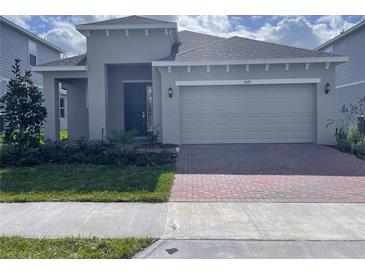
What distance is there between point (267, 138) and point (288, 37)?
7811 mm

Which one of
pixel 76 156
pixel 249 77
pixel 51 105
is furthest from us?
pixel 51 105

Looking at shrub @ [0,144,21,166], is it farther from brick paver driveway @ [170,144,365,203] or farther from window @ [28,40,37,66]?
window @ [28,40,37,66]

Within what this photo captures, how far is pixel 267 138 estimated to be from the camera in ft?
40.0

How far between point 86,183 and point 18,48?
1591cm

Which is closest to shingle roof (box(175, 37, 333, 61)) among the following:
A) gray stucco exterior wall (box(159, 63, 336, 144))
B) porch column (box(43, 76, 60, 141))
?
gray stucco exterior wall (box(159, 63, 336, 144))

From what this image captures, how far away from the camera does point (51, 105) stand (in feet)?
42.7

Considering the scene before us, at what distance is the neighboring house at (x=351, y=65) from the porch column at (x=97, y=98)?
13.7 metres

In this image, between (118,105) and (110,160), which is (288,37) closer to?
(118,105)

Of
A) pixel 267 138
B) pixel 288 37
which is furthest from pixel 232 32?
pixel 267 138

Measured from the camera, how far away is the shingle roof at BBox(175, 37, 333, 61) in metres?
11.8

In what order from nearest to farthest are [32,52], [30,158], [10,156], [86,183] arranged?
[86,183] < [30,158] < [10,156] < [32,52]

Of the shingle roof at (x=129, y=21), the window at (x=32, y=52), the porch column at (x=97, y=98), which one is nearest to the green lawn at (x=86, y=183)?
the porch column at (x=97, y=98)

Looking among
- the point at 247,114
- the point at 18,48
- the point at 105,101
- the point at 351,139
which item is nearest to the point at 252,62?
the point at 247,114

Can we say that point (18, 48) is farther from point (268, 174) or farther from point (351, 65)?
point (351, 65)
